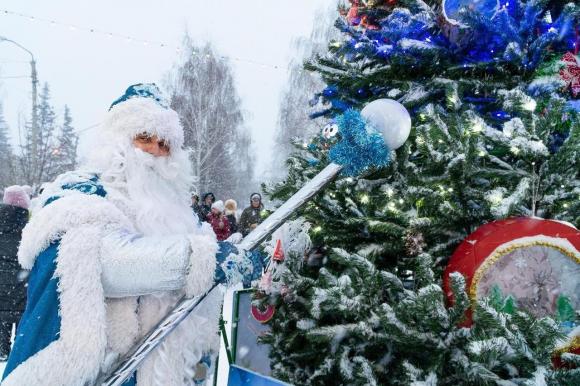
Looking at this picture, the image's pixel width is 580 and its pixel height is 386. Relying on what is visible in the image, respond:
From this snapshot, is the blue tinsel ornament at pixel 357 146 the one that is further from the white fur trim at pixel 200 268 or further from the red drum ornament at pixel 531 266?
the white fur trim at pixel 200 268

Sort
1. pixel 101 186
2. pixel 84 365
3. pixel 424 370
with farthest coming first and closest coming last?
pixel 101 186, pixel 424 370, pixel 84 365

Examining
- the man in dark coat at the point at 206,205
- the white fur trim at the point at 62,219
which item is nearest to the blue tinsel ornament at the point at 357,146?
the white fur trim at the point at 62,219

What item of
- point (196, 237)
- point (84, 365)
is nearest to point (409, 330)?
point (196, 237)

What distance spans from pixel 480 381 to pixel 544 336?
228mm

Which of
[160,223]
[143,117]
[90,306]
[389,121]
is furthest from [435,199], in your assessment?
[90,306]

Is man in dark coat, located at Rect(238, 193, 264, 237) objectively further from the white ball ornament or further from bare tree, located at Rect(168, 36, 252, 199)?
bare tree, located at Rect(168, 36, 252, 199)

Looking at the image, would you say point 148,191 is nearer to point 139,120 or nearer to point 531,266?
point 139,120

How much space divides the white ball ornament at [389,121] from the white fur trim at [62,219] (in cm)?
105

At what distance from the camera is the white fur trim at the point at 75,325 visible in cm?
150

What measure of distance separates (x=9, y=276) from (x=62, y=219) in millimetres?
4278

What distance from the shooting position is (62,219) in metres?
1.61

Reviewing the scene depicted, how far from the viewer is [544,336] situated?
4.37 feet

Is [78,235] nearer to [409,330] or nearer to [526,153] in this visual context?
[409,330]

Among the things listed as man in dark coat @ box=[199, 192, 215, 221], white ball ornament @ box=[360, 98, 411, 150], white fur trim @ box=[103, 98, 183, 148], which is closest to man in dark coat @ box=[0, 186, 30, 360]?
white fur trim @ box=[103, 98, 183, 148]
